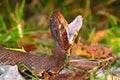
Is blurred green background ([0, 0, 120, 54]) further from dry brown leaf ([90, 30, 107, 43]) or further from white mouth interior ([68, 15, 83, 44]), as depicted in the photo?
white mouth interior ([68, 15, 83, 44])

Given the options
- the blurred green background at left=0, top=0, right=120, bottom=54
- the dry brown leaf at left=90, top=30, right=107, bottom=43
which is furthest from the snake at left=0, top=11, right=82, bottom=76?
the dry brown leaf at left=90, top=30, right=107, bottom=43

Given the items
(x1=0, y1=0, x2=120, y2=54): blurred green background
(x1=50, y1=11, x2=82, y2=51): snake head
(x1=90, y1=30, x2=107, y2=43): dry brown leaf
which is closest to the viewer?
(x1=50, y1=11, x2=82, y2=51): snake head

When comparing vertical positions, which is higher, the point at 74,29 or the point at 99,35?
the point at 74,29

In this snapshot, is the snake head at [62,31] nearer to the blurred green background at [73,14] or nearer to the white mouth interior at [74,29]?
the white mouth interior at [74,29]

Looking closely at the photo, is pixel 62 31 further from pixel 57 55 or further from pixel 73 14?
pixel 73 14

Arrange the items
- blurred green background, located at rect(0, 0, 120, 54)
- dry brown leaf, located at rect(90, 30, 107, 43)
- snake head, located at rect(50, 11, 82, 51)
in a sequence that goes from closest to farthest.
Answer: snake head, located at rect(50, 11, 82, 51) → blurred green background, located at rect(0, 0, 120, 54) → dry brown leaf, located at rect(90, 30, 107, 43)

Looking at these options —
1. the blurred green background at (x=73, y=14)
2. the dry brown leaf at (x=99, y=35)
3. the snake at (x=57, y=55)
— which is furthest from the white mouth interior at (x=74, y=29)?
the dry brown leaf at (x=99, y=35)

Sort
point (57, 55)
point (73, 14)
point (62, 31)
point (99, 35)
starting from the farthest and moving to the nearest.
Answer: point (73, 14) < point (99, 35) < point (57, 55) < point (62, 31)

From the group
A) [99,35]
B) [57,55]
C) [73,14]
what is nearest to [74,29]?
[57,55]
